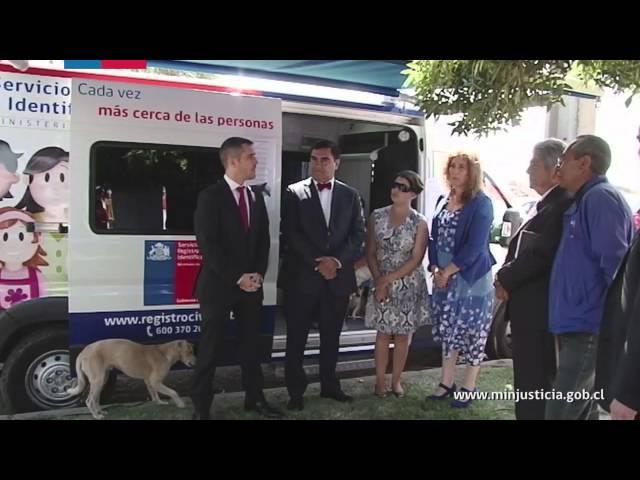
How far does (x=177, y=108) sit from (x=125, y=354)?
63.6 inches

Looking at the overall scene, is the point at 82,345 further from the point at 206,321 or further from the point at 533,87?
the point at 533,87

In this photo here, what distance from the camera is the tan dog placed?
3941 millimetres

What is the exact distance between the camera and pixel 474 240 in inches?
164

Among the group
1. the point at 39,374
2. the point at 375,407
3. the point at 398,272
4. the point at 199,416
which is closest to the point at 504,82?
the point at 398,272

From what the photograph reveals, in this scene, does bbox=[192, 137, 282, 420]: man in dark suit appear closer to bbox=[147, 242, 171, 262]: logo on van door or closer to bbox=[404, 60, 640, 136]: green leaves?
bbox=[147, 242, 171, 262]: logo on van door

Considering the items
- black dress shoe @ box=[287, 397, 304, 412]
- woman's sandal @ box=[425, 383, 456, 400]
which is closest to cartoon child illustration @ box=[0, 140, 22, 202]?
black dress shoe @ box=[287, 397, 304, 412]

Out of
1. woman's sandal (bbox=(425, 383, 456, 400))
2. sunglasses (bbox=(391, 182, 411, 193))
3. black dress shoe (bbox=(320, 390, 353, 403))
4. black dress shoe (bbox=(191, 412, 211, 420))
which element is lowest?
black dress shoe (bbox=(191, 412, 211, 420))

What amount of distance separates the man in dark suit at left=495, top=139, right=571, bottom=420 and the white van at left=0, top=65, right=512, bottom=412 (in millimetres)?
1607

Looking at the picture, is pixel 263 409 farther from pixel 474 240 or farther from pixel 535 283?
pixel 535 283

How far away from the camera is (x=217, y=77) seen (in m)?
4.51

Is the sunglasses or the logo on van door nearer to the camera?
the logo on van door

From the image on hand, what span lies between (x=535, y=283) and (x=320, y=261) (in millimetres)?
1392
